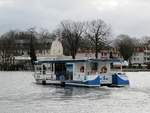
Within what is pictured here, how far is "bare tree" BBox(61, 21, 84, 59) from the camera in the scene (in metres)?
160

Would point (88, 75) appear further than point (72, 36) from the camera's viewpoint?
No

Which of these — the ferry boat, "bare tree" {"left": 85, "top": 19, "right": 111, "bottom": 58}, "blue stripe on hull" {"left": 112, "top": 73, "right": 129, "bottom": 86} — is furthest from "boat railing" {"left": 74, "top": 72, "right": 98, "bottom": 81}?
"bare tree" {"left": 85, "top": 19, "right": 111, "bottom": 58}

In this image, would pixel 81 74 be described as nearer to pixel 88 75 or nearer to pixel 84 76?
pixel 84 76

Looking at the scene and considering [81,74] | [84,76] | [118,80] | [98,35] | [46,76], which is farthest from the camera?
[98,35]

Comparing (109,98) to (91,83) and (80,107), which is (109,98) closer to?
(80,107)

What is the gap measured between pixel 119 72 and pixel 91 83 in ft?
18.4

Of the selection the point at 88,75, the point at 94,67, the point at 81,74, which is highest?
the point at 94,67

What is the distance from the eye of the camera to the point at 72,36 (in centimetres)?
16325

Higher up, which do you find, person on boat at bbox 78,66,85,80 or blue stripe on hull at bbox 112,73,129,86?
person on boat at bbox 78,66,85,80

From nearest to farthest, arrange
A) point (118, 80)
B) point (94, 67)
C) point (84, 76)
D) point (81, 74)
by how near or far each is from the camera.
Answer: point (84, 76) → point (118, 80) → point (81, 74) → point (94, 67)

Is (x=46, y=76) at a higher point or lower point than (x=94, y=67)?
lower

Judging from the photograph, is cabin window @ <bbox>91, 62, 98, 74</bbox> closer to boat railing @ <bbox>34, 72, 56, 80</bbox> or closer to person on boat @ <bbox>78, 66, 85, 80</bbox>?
person on boat @ <bbox>78, 66, 85, 80</bbox>

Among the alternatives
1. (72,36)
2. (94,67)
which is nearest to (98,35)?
(72,36)

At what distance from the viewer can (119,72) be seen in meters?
63.6
